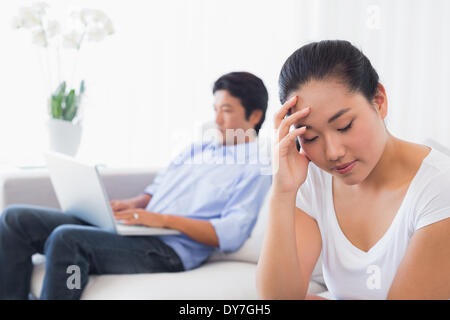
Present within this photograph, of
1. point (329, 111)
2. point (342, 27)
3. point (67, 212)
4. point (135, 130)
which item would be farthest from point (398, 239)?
point (135, 130)

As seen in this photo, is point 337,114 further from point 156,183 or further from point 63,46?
point 63,46

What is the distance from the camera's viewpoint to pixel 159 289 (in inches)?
52.1

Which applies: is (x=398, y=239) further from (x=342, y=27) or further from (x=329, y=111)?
(x=342, y=27)

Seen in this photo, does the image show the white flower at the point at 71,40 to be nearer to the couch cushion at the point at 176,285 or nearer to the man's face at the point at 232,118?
the man's face at the point at 232,118

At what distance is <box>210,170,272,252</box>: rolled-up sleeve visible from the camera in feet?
5.10

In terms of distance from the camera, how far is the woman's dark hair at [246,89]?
1.76 meters

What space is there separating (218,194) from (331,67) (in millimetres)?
909

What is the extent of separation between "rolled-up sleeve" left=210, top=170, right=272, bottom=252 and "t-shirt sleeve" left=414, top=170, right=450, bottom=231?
78cm

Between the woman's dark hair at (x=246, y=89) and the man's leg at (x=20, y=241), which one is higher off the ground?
the woman's dark hair at (x=246, y=89)

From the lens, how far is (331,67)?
2.67ft

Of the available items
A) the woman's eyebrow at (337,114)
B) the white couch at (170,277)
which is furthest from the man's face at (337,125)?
the white couch at (170,277)

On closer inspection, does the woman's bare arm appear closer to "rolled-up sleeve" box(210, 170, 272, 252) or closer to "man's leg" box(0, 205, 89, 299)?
"rolled-up sleeve" box(210, 170, 272, 252)

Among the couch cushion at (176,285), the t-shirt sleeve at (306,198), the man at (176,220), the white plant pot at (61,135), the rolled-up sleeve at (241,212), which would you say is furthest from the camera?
the white plant pot at (61,135)

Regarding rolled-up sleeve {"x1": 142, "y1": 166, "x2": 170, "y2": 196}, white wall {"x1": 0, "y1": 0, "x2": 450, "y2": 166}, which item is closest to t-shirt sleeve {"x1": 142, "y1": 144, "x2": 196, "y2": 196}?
rolled-up sleeve {"x1": 142, "y1": 166, "x2": 170, "y2": 196}
